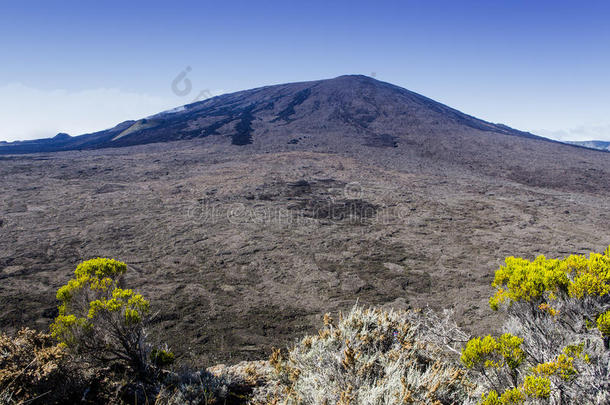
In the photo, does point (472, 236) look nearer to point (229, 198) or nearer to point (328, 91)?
point (229, 198)

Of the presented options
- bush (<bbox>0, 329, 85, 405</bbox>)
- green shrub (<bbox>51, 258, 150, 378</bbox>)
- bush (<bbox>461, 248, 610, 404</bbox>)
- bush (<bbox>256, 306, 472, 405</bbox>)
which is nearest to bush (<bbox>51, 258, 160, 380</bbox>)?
green shrub (<bbox>51, 258, 150, 378</bbox>)

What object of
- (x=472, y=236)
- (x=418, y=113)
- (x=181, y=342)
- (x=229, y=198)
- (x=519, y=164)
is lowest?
(x=181, y=342)

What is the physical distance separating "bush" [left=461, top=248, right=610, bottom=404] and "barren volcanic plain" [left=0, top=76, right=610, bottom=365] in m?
2.13

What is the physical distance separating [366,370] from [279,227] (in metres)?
6.46

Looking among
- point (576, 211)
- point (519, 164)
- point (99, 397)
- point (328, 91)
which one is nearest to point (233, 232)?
point (99, 397)

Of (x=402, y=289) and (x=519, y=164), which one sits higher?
(x=519, y=164)

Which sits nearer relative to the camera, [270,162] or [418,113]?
[270,162]

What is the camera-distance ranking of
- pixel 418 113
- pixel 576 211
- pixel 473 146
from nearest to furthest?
1. pixel 576 211
2. pixel 473 146
3. pixel 418 113

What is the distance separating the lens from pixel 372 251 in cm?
755

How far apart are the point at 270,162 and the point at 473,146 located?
612 inches

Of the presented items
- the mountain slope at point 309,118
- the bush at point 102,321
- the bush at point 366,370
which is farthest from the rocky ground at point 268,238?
the mountain slope at point 309,118

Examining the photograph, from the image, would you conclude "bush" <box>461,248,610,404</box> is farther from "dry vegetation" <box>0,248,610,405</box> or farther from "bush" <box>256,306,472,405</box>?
"bush" <box>256,306,472,405</box>

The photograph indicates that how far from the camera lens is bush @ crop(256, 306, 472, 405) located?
2.48 meters

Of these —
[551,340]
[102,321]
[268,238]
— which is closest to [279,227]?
[268,238]
